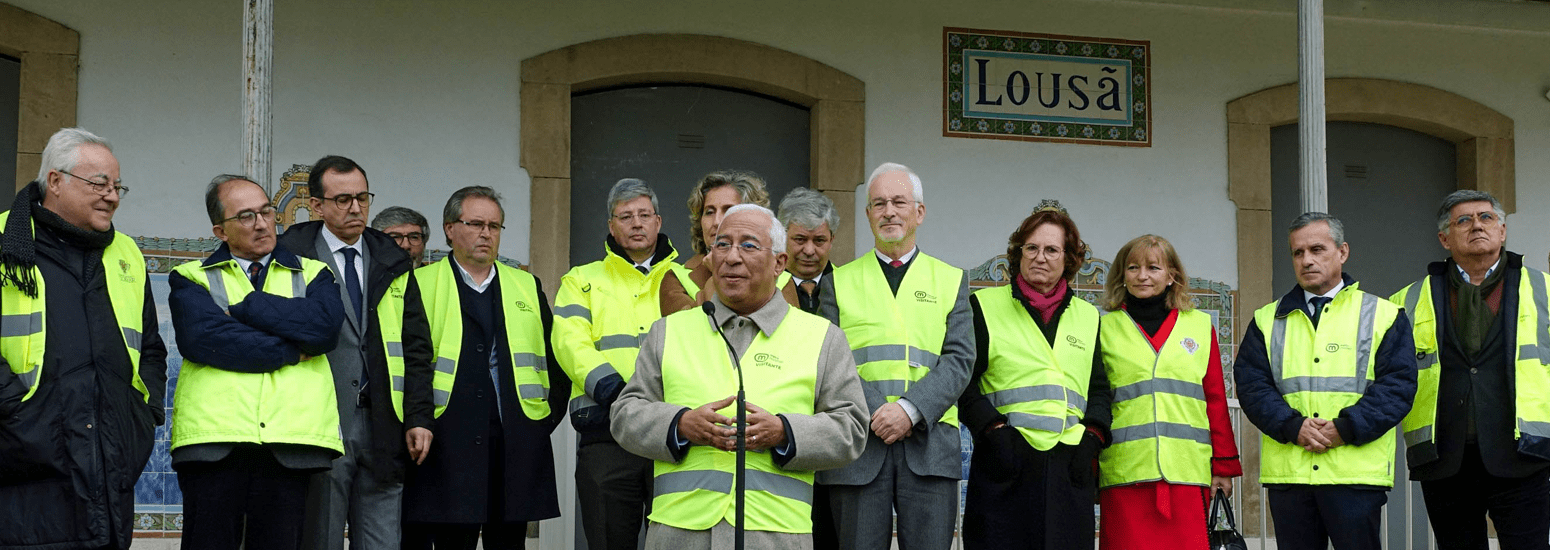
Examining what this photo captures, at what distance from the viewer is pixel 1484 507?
5.85m

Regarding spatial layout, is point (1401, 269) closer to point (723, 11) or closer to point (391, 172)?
point (723, 11)

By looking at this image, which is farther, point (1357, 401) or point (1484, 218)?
point (1484, 218)

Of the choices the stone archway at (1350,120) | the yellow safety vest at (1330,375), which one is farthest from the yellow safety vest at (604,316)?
the stone archway at (1350,120)

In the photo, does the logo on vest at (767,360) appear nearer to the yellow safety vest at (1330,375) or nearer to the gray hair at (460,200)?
the gray hair at (460,200)

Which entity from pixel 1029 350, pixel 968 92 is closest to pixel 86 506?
pixel 1029 350

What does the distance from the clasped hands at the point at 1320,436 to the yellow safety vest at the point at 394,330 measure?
10.3 ft

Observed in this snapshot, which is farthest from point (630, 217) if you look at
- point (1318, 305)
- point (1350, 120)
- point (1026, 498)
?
point (1350, 120)

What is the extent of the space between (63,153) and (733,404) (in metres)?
2.19

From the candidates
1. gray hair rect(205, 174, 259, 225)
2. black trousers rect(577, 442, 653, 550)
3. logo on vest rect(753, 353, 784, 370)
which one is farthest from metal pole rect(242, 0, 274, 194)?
logo on vest rect(753, 353, 784, 370)

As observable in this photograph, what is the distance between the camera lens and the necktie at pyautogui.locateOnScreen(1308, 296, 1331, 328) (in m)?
5.75

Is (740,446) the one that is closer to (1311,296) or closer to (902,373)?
(902,373)

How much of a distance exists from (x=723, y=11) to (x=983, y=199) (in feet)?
5.64

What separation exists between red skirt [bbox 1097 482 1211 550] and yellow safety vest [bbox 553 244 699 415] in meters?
1.80

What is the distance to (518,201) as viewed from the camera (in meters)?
8.02
